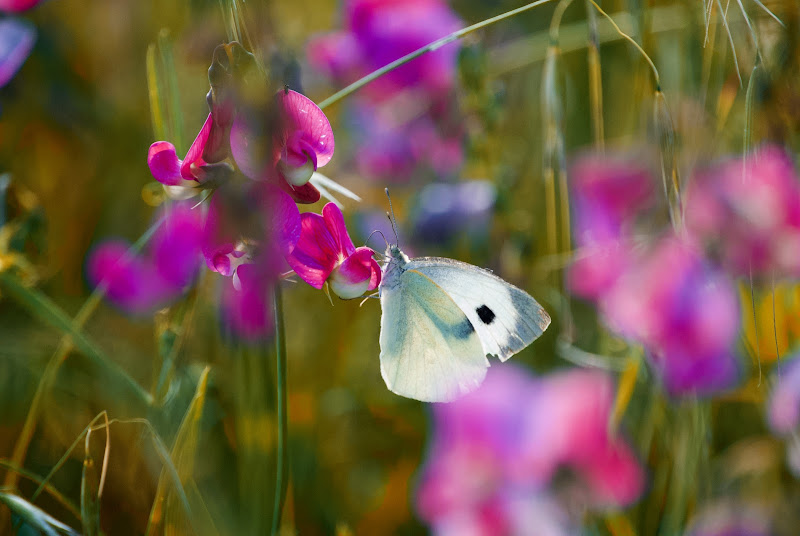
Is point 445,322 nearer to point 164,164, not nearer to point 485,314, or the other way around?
point 485,314

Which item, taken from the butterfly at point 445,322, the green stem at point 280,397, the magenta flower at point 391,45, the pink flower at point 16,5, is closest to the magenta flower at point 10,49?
the pink flower at point 16,5

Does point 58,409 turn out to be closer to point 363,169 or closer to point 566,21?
point 363,169

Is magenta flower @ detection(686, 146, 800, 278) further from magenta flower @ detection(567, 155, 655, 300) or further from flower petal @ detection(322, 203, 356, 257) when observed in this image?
flower petal @ detection(322, 203, 356, 257)

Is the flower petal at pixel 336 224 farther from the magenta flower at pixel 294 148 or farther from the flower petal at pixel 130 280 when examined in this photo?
the flower petal at pixel 130 280

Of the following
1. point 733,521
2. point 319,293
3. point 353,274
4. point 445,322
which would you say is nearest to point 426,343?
point 445,322

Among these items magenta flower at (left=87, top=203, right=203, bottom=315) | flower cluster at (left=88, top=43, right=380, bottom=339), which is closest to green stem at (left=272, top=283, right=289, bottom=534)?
flower cluster at (left=88, top=43, right=380, bottom=339)

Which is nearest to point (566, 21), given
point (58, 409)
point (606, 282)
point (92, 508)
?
point (606, 282)
